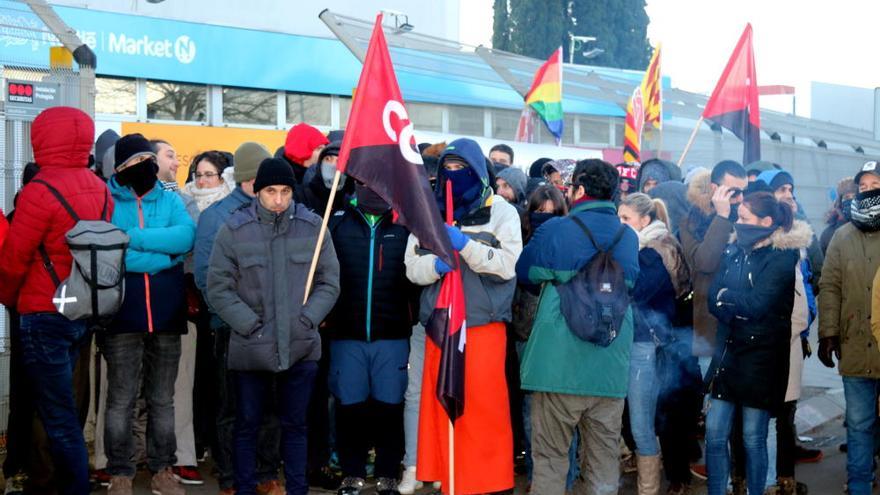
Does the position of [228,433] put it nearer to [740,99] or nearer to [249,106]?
[740,99]

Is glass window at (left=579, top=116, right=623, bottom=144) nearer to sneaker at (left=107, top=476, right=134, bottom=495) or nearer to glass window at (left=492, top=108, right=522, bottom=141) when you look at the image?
glass window at (left=492, top=108, right=522, bottom=141)

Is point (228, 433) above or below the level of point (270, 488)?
above

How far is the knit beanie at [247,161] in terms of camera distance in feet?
21.2

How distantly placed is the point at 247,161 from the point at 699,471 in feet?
12.1

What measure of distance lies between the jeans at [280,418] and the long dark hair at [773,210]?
2.65 m

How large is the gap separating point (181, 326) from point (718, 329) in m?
3.16

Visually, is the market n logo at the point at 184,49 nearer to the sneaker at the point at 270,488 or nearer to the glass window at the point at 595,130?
the glass window at the point at 595,130

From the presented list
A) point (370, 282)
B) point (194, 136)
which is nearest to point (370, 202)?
point (370, 282)

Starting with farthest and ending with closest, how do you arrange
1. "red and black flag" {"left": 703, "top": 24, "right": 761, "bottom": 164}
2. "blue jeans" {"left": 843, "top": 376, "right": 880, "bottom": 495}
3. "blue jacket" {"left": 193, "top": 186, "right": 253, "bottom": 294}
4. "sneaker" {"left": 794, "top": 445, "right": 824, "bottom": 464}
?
"red and black flag" {"left": 703, "top": 24, "right": 761, "bottom": 164}
"sneaker" {"left": 794, "top": 445, "right": 824, "bottom": 464}
"blue jeans" {"left": 843, "top": 376, "right": 880, "bottom": 495}
"blue jacket" {"left": 193, "top": 186, "right": 253, "bottom": 294}

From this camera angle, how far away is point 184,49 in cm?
1789

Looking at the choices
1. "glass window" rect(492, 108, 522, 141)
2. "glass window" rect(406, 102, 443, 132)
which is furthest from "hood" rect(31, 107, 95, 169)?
"glass window" rect(492, 108, 522, 141)

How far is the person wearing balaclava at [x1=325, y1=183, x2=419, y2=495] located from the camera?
6.18m

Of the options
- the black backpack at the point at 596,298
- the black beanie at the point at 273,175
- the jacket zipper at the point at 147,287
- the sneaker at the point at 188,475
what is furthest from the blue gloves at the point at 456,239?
the sneaker at the point at 188,475

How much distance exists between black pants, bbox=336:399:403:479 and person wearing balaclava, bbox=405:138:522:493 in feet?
1.21
